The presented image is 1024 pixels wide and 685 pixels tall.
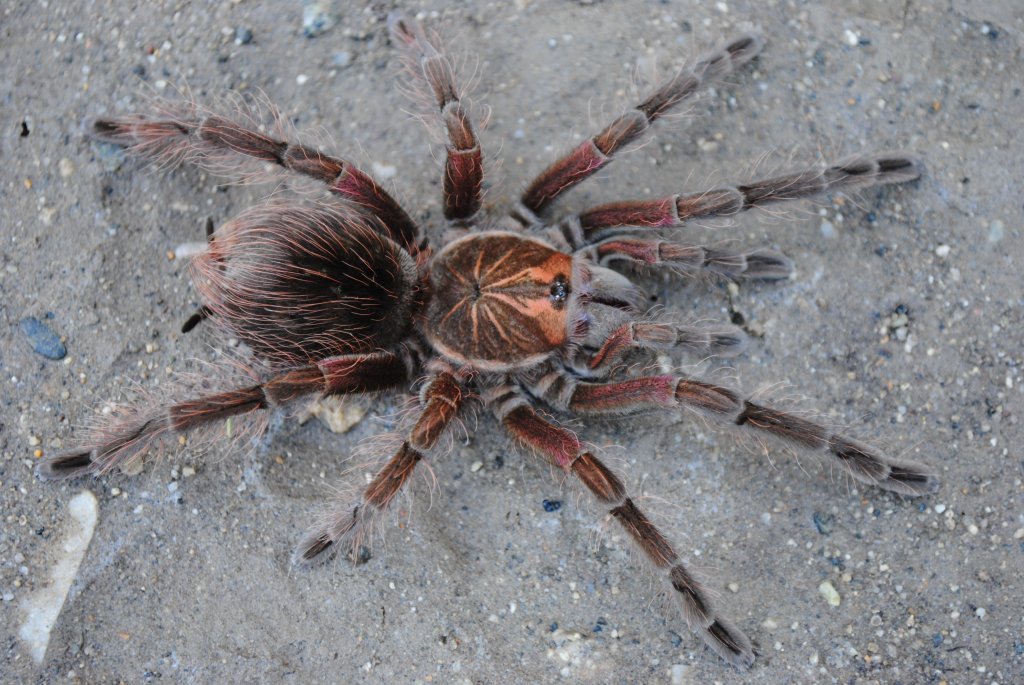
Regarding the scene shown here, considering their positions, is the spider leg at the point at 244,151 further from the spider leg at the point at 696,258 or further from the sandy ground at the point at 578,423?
the spider leg at the point at 696,258

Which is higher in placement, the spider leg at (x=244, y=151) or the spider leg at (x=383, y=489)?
the spider leg at (x=244, y=151)

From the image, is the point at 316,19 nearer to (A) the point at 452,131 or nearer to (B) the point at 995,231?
(A) the point at 452,131

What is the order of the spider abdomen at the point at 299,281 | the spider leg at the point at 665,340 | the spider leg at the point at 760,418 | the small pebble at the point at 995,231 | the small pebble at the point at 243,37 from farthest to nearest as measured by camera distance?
the small pebble at the point at 243,37
the small pebble at the point at 995,231
the spider leg at the point at 665,340
the spider leg at the point at 760,418
the spider abdomen at the point at 299,281

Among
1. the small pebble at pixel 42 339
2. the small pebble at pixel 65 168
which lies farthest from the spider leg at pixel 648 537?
the small pebble at pixel 65 168

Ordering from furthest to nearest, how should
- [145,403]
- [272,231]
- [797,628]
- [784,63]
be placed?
[784,63]
[145,403]
[797,628]
[272,231]

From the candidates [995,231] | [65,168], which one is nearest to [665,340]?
[995,231]

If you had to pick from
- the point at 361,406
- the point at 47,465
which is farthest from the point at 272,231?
the point at 47,465

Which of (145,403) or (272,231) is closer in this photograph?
(272,231)

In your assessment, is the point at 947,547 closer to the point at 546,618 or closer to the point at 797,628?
the point at 797,628
